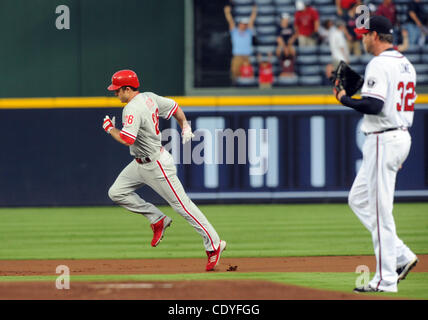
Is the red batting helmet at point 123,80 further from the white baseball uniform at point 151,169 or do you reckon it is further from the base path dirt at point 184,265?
the base path dirt at point 184,265

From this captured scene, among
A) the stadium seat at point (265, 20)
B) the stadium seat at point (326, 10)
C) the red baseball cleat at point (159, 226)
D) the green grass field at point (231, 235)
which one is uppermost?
the stadium seat at point (326, 10)

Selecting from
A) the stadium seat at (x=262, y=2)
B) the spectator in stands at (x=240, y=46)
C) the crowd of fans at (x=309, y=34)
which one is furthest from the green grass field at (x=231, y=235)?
the stadium seat at (x=262, y=2)

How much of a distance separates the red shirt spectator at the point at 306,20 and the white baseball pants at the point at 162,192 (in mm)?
9631

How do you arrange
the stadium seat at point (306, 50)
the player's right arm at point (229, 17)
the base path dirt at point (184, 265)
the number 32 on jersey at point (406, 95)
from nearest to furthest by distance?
the number 32 on jersey at point (406, 95) < the base path dirt at point (184, 265) < the player's right arm at point (229, 17) < the stadium seat at point (306, 50)

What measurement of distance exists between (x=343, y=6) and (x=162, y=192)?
10.6m

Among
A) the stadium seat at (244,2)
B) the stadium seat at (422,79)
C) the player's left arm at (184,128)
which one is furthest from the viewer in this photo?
the stadium seat at (244,2)

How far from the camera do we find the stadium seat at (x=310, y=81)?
16.8m

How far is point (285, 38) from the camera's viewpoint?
17.1 meters

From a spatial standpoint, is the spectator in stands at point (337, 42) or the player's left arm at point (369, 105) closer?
the player's left arm at point (369, 105)

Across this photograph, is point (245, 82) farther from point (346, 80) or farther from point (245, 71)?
point (346, 80)

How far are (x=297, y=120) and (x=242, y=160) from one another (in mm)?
1192

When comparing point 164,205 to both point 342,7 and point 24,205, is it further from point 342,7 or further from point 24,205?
point 342,7

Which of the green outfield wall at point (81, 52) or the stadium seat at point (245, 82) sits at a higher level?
the green outfield wall at point (81, 52)

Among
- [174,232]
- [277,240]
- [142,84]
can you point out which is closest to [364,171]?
[277,240]
